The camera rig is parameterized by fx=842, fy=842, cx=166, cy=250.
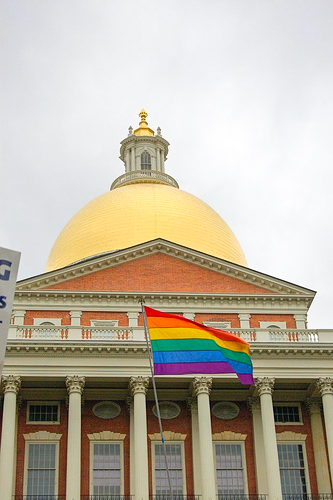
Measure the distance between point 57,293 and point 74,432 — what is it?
10.0 meters

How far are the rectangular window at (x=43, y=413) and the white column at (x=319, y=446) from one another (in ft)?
38.6

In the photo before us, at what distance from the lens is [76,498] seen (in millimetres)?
Result: 33625

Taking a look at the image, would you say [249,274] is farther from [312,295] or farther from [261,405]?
[261,405]

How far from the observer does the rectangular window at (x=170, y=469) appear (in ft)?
121

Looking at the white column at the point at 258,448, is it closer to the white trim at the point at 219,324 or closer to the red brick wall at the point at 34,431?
the white trim at the point at 219,324

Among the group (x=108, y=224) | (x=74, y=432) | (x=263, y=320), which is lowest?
(x=74, y=432)

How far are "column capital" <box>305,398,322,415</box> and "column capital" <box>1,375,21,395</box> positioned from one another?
531 inches

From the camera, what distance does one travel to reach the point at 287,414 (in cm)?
3962

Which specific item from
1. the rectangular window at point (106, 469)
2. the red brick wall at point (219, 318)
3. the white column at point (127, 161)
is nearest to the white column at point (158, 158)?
the white column at point (127, 161)

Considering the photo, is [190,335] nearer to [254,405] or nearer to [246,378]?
[246,378]

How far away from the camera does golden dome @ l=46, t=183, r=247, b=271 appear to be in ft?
157

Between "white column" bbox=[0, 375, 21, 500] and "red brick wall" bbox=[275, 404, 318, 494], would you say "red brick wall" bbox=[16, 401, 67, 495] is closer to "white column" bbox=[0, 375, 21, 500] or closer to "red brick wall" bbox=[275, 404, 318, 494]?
"white column" bbox=[0, 375, 21, 500]

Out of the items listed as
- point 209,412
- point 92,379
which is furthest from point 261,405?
point 92,379

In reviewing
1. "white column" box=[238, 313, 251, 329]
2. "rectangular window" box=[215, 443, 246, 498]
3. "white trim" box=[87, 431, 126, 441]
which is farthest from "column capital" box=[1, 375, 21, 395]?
"white column" box=[238, 313, 251, 329]
